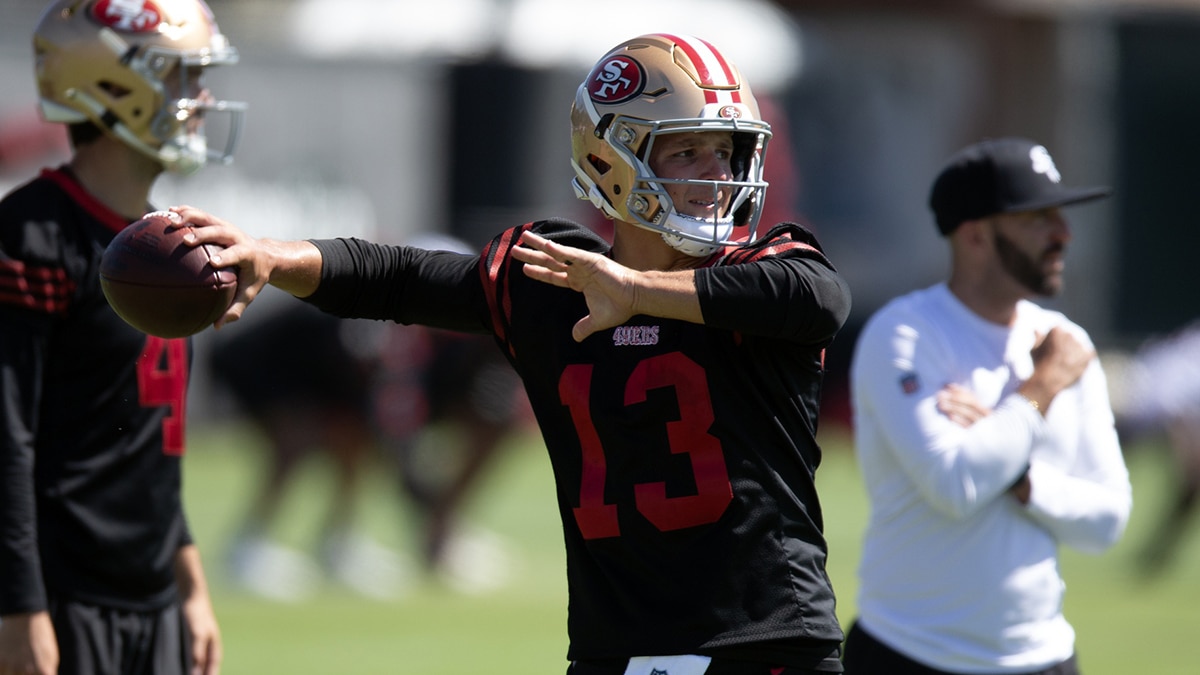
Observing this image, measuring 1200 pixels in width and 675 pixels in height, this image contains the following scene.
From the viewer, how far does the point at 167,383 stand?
470 cm

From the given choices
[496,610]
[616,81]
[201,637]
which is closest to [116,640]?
[201,637]

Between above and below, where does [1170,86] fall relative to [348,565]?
above

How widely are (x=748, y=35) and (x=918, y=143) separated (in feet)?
13.5

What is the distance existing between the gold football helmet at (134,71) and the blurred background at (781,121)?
8.26 metres

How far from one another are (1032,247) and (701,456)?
1.89 m

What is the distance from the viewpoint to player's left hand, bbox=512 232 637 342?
3553mm

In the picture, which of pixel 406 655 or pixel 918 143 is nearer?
pixel 406 655

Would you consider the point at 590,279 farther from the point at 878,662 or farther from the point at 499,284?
the point at 878,662

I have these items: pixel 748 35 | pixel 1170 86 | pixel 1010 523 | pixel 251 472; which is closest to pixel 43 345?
pixel 1010 523

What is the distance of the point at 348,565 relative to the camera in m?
11.6

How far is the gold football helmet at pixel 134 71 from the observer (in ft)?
16.0

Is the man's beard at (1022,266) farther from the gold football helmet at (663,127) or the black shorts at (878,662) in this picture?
the gold football helmet at (663,127)

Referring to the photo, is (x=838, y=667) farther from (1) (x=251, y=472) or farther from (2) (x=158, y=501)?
(1) (x=251, y=472)

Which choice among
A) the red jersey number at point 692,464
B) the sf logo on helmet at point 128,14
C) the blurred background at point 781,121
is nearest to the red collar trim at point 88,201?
the sf logo on helmet at point 128,14
